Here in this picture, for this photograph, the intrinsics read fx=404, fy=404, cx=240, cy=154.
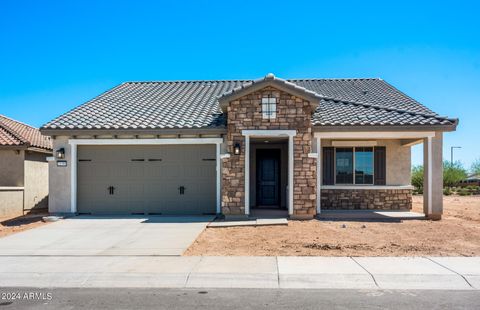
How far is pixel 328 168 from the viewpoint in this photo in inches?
602

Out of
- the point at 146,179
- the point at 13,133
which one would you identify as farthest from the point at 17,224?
the point at 13,133

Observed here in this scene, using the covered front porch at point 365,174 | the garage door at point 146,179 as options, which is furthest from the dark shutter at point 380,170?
the garage door at point 146,179

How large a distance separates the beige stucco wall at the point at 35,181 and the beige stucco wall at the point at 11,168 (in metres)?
0.25

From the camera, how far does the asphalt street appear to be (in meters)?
5.46

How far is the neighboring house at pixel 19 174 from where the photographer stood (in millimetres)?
15828

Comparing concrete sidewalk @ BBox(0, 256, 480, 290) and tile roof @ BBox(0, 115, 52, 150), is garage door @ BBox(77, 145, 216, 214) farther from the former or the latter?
concrete sidewalk @ BBox(0, 256, 480, 290)

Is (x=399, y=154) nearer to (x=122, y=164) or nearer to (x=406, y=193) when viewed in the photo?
(x=406, y=193)

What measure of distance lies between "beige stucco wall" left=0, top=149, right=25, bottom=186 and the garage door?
400cm

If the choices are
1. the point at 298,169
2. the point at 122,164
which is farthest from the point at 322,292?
the point at 122,164

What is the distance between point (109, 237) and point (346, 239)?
234 inches

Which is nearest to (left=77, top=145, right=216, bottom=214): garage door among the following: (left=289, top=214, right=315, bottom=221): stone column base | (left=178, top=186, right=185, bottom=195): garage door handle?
(left=178, top=186, right=185, bottom=195): garage door handle

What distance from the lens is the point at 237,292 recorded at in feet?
20.0

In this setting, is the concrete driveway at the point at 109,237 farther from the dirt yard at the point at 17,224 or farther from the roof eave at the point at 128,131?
the roof eave at the point at 128,131

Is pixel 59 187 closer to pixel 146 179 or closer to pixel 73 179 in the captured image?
pixel 73 179
